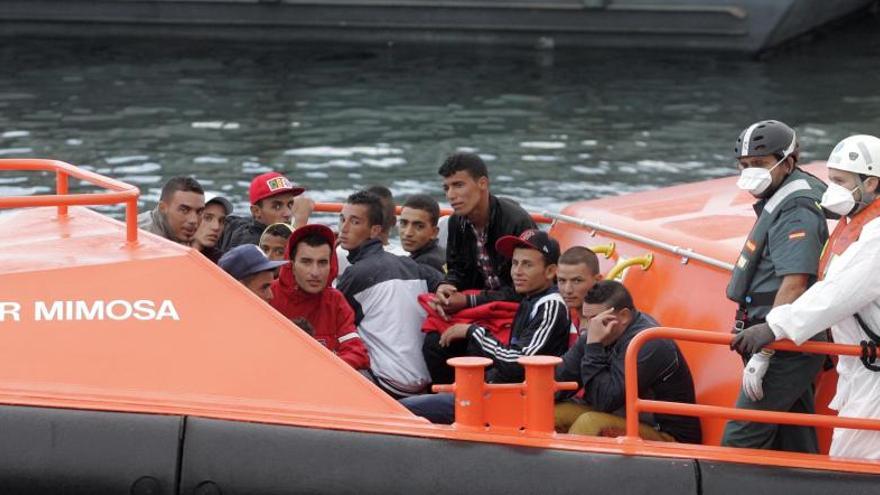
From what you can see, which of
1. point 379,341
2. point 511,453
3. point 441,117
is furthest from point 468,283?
point 441,117

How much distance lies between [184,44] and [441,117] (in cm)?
619

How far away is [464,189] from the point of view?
7.44 m

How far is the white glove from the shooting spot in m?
5.93

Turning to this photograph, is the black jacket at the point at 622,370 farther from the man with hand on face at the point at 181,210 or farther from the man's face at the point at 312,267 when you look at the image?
the man with hand on face at the point at 181,210

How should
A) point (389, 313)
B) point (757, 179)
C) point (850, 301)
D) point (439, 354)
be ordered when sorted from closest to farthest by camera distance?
point (850, 301) < point (757, 179) < point (439, 354) < point (389, 313)

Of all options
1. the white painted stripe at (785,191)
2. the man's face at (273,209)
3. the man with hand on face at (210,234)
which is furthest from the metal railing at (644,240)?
the man with hand on face at (210,234)

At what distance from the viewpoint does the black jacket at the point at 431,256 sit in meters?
7.86

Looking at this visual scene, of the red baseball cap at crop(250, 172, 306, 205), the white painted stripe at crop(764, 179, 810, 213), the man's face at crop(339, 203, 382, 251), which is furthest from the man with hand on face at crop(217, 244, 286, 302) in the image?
the white painted stripe at crop(764, 179, 810, 213)

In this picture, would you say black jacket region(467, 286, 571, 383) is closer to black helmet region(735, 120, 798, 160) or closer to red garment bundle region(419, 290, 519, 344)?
red garment bundle region(419, 290, 519, 344)

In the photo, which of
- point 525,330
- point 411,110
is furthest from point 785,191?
point 411,110

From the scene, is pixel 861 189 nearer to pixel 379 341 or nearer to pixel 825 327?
pixel 825 327

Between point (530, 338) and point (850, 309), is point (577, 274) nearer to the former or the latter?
point (530, 338)

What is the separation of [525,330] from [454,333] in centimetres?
32

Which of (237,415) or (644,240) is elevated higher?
(644,240)
